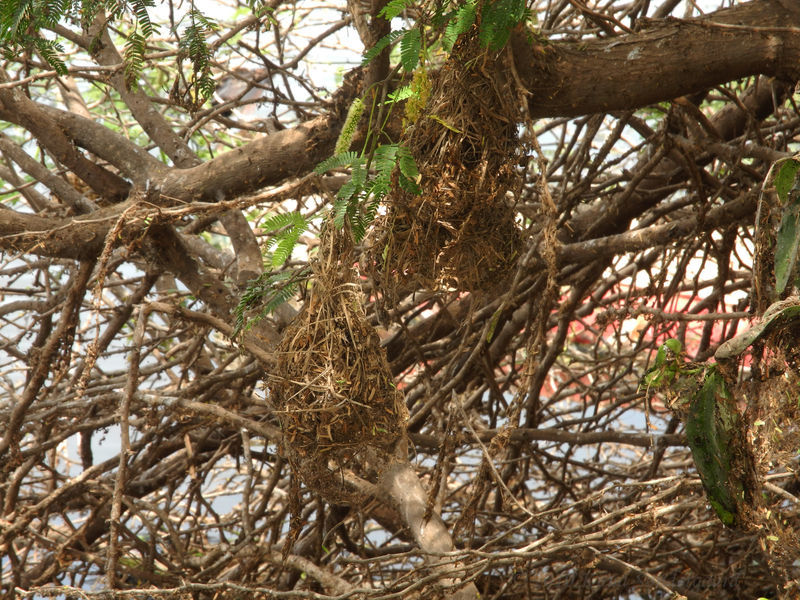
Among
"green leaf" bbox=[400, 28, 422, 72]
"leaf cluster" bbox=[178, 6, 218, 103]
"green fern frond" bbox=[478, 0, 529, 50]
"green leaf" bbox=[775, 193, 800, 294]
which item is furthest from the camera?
"leaf cluster" bbox=[178, 6, 218, 103]

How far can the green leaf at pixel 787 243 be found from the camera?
144cm

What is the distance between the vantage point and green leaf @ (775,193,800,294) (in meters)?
1.44

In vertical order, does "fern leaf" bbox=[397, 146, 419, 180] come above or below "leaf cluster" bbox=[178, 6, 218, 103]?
below

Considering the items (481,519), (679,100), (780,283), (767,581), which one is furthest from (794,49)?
(481,519)

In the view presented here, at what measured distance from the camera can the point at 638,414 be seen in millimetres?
5203

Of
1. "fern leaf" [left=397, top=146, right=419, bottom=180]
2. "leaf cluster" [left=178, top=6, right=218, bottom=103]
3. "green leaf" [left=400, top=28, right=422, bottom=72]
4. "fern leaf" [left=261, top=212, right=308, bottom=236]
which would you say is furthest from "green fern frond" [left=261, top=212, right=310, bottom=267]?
"leaf cluster" [left=178, top=6, right=218, bottom=103]

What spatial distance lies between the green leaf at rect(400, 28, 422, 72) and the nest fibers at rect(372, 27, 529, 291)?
94 millimetres

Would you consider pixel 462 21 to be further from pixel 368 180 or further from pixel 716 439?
pixel 716 439

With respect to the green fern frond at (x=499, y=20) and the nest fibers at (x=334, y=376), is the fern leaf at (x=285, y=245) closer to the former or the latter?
the nest fibers at (x=334, y=376)

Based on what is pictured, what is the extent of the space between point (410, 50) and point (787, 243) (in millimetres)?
845

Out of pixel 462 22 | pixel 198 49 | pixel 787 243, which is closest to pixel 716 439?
pixel 787 243

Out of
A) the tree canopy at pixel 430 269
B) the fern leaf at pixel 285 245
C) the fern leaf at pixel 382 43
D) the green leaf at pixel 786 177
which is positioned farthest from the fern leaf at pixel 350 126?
the green leaf at pixel 786 177

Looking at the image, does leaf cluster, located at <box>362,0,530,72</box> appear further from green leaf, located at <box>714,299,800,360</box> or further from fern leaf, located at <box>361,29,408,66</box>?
green leaf, located at <box>714,299,800,360</box>

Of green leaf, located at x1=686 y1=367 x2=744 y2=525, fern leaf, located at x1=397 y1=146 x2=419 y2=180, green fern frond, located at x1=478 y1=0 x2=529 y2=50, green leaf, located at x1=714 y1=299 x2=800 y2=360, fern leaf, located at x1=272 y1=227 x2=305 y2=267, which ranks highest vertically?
green fern frond, located at x1=478 y1=0 x2=529 y2=50
